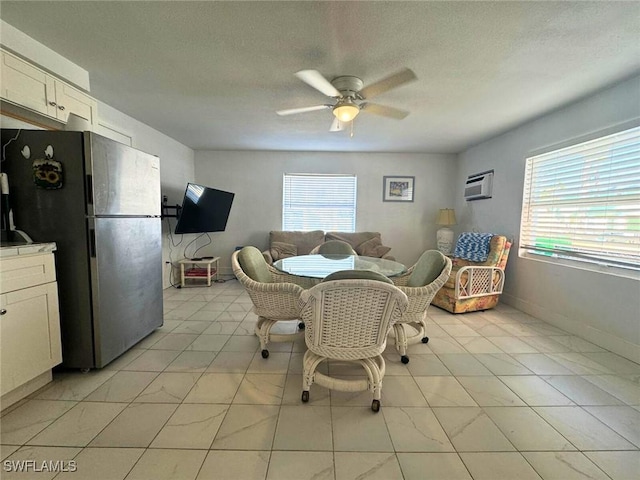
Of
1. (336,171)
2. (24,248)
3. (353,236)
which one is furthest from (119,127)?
(353,236)

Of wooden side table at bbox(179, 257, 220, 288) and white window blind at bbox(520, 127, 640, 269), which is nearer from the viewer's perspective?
white window blind at bbox(520, 127, 640, 269)

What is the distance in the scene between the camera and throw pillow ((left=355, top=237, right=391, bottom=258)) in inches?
177

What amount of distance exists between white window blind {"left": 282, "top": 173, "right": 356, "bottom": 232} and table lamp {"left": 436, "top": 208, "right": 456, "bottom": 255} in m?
1.55

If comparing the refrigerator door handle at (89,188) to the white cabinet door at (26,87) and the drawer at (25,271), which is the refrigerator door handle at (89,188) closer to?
the drawer at (25,271)

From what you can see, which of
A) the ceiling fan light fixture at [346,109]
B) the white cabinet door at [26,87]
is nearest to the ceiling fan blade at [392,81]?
the ceiling fan light fixture at [346,109]

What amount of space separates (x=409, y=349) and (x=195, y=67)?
2.96m

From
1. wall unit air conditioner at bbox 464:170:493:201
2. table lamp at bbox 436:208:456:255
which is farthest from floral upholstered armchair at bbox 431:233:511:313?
table lamp at bbox 436:208:456:255

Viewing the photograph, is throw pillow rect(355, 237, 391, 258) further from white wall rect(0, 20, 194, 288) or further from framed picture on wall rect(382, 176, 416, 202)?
white wall rect(0, 20, 194, 288)

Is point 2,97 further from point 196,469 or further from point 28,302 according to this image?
point 196,469

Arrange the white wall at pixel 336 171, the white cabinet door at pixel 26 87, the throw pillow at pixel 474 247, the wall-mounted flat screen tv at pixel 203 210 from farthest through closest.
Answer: the white wall at pixel 336 171, the wall-mounted flat screen tv at pixel 203 210, the throw pillow at pixel 474 247, the white cabinet door at pixel 26 87

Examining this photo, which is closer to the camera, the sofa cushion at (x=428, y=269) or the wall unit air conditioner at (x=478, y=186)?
the sofa cushion at (x=428, y=269)

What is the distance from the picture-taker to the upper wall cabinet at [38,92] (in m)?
1.68

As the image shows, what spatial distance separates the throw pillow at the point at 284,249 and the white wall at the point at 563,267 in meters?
3.08

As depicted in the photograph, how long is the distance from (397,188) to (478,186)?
1.35 meters
